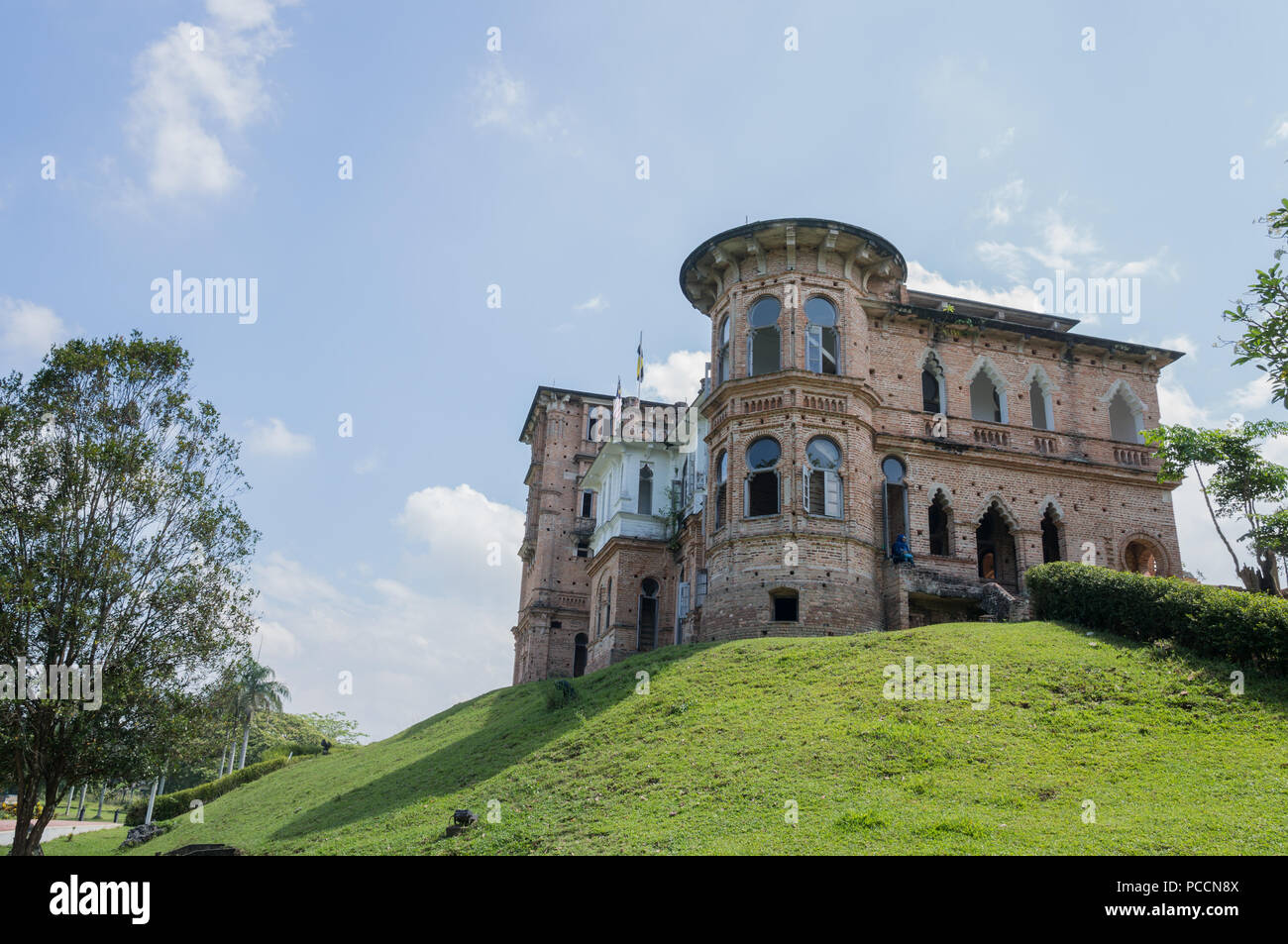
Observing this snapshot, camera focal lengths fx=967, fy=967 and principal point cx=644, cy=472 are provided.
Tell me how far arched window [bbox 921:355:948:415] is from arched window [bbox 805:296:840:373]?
376cm

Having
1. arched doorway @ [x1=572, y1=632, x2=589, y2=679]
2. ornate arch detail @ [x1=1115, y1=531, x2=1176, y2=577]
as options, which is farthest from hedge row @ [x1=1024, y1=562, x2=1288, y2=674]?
arched doorway @ [x1=572, y1=632, x2=589, y2=679]

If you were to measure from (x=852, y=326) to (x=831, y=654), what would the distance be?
11.3 meters

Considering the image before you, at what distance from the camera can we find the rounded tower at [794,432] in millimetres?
25078

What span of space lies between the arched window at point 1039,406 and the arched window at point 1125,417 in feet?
7.12

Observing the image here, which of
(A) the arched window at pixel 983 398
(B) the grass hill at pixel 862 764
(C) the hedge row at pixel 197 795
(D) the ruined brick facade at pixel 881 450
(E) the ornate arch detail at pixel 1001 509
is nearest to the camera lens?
(B) the grass hill at pixel 862 764

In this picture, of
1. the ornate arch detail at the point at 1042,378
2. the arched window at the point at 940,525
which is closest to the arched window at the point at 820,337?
the arched window at the point at 940,525

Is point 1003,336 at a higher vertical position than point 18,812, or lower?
higher

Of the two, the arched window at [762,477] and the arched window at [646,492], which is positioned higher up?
the arched window at [646,492]

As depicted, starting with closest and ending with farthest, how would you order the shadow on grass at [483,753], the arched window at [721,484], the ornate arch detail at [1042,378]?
the shadow on grass at [483,753], the arched window at [721,484], the ornate arch detail at [1042,378]

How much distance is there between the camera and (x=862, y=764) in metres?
14.3

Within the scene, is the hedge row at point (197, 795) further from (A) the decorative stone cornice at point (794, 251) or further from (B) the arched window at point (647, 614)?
(A) the decorative stone cornice at point (794, 251)

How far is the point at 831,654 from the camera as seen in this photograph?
20.5 m
